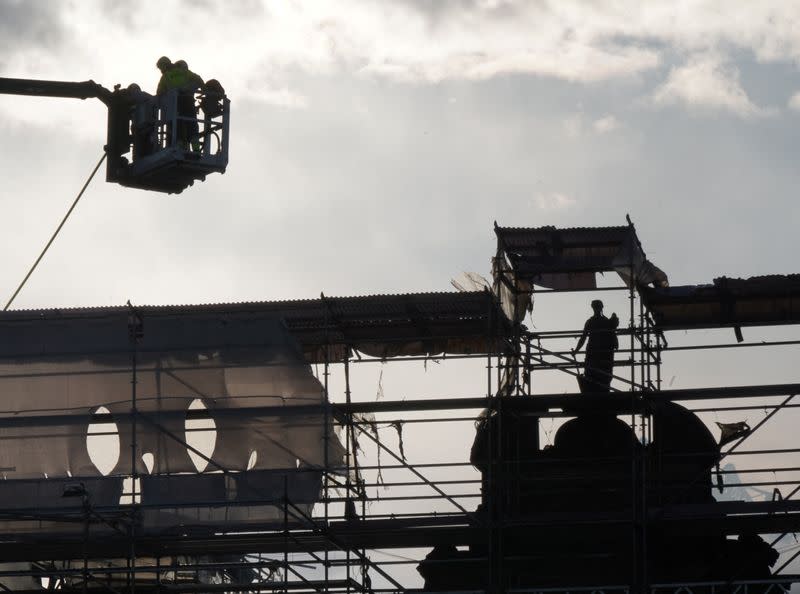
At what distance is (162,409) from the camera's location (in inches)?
1101

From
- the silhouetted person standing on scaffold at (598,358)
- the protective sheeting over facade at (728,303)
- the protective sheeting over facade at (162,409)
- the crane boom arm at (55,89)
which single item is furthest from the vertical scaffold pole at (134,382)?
the crane boom arm at (55,89)

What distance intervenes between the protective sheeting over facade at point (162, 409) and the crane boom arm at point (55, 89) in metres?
9.38

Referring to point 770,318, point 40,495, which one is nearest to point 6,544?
point 40,495

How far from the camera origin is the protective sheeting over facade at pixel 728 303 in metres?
28.0

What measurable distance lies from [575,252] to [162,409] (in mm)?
6632

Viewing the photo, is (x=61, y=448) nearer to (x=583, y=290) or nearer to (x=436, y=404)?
(x=436, y=404)

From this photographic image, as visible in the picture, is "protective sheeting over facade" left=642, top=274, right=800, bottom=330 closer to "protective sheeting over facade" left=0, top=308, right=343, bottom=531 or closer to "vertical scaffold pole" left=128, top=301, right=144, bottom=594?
"protective sheeting over facade" left=0, top=308, right=343, bottom=531

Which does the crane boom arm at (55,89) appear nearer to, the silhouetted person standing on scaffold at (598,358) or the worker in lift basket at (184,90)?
the worker in lift basket at (184,90)

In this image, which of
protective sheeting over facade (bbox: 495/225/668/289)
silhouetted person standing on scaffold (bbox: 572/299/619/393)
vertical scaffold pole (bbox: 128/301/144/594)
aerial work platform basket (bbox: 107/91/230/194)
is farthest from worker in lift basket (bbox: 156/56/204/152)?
silhouetted person standing on scaffold (bbox: 572/299/619/393)

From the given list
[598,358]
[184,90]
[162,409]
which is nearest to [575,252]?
[598,358]

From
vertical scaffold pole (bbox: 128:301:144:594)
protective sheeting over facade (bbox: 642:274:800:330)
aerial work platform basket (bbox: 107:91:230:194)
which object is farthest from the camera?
protective sheeting over facade (bbox: 642:274:800:330)

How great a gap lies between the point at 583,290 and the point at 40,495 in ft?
28.6

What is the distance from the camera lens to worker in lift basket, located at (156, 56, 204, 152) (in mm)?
18875

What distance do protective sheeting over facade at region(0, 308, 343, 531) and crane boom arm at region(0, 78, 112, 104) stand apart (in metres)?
9.38
